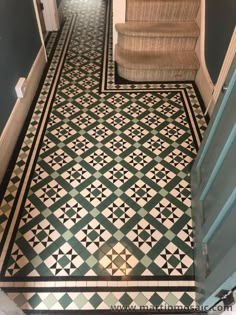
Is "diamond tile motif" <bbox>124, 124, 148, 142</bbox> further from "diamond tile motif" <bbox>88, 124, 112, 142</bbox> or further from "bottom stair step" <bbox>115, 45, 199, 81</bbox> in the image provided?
"bottom stair step" <bbox>115, 45, 199, 81</bbox>

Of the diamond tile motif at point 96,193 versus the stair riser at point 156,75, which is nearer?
the diamond tile motif at point 96,193

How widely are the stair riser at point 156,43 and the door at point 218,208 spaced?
163 cm

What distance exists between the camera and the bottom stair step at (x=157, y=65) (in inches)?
106

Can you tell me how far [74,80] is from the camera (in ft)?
9.48

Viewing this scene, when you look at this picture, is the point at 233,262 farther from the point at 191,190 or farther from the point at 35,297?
the point at 35,297

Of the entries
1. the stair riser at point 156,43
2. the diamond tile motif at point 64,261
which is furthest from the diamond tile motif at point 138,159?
the stair riser at point 156,43

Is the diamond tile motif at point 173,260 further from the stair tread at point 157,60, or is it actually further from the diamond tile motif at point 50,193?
the stair tread at point 157,60

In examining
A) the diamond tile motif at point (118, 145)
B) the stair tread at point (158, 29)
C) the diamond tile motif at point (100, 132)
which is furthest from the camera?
the stair tread at point (158, 29)

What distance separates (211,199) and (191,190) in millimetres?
530

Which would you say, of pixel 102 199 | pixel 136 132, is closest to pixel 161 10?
pixel 136 132

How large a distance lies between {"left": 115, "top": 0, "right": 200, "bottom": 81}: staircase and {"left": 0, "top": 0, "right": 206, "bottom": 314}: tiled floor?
0.50 feet

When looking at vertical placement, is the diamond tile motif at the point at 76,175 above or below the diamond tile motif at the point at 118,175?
below

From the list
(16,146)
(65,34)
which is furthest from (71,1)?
(16,146)

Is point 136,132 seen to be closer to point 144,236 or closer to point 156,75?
point 156,75
